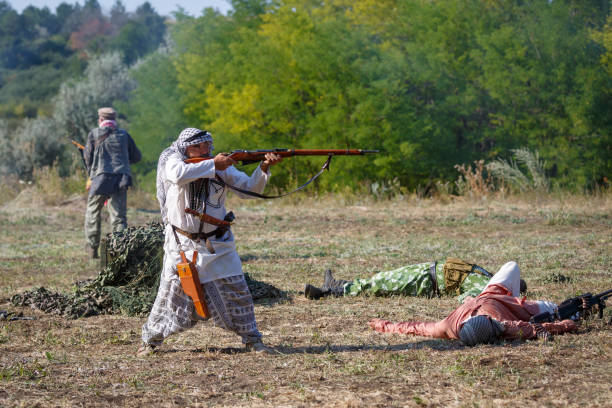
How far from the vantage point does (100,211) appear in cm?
966

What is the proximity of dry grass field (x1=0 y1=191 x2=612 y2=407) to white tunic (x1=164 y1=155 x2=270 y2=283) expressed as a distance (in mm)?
629

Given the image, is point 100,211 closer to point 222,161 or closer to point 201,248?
point 201,248

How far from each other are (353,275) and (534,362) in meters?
3.91

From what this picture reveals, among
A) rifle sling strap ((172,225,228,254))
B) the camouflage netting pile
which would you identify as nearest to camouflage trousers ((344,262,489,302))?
the camouflage netting pile

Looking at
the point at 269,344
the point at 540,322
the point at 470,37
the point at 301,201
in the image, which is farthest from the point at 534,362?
the point at 470,37

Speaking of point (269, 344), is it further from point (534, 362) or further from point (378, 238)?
point (378, 238)

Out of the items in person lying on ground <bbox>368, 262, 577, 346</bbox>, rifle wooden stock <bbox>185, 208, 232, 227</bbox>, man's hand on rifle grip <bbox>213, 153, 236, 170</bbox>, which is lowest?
person lying on ground <bbox>368, 262, 577, 346</bbox>

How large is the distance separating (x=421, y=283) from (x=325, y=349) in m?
2.00

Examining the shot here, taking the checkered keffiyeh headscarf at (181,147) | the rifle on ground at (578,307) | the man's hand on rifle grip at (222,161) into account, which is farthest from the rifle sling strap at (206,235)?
the rifle on ground at (578,307)

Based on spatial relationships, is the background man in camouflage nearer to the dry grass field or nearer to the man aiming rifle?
the dry grass field

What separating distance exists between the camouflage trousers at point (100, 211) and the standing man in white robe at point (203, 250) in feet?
14.6

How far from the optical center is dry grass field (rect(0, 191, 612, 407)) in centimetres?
403

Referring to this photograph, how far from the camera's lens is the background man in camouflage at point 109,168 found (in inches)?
371

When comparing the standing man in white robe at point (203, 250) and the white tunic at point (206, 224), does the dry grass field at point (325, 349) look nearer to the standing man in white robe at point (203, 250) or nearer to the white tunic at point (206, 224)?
the standing man in white robe at point (203, 250)
